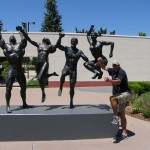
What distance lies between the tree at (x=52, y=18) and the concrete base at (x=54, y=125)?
45213 millimetres

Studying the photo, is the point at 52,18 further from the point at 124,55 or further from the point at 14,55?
the point at 14,55

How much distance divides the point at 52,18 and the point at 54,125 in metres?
46.8

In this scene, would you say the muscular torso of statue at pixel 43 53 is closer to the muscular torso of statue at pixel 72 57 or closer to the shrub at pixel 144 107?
the muscular torso of statue at pixel 72 57

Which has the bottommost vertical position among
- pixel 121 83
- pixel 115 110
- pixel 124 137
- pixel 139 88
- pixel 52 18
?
pixel 124 137

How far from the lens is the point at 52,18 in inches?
2076

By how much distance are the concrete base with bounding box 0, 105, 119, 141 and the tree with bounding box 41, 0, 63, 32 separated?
148 ft

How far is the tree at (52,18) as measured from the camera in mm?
52500

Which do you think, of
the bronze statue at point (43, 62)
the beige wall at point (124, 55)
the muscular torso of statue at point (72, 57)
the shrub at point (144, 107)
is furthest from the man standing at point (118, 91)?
the beige wall at point (124, 55)

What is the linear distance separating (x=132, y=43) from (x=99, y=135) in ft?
53.5

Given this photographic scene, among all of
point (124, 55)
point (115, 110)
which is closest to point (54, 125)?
point (115, 110)

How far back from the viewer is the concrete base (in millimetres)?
7273

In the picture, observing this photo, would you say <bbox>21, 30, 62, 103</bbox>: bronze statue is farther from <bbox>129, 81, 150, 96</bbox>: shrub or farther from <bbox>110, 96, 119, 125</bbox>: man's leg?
<bbox>129, 81, 150, 96</bbox>: shrub

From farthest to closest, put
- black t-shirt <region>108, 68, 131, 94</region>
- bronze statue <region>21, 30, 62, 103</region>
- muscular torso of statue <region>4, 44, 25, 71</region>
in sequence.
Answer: bronze statue <region>21, 30, 62, 103</region> → muscular torso of statue <region>4, 44, 25, 71</region> → black t-shirt <region>108, 68, 131, 94</region>

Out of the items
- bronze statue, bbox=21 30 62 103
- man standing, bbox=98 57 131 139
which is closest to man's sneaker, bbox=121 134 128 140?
man standing, bbox=98 57 131 139
